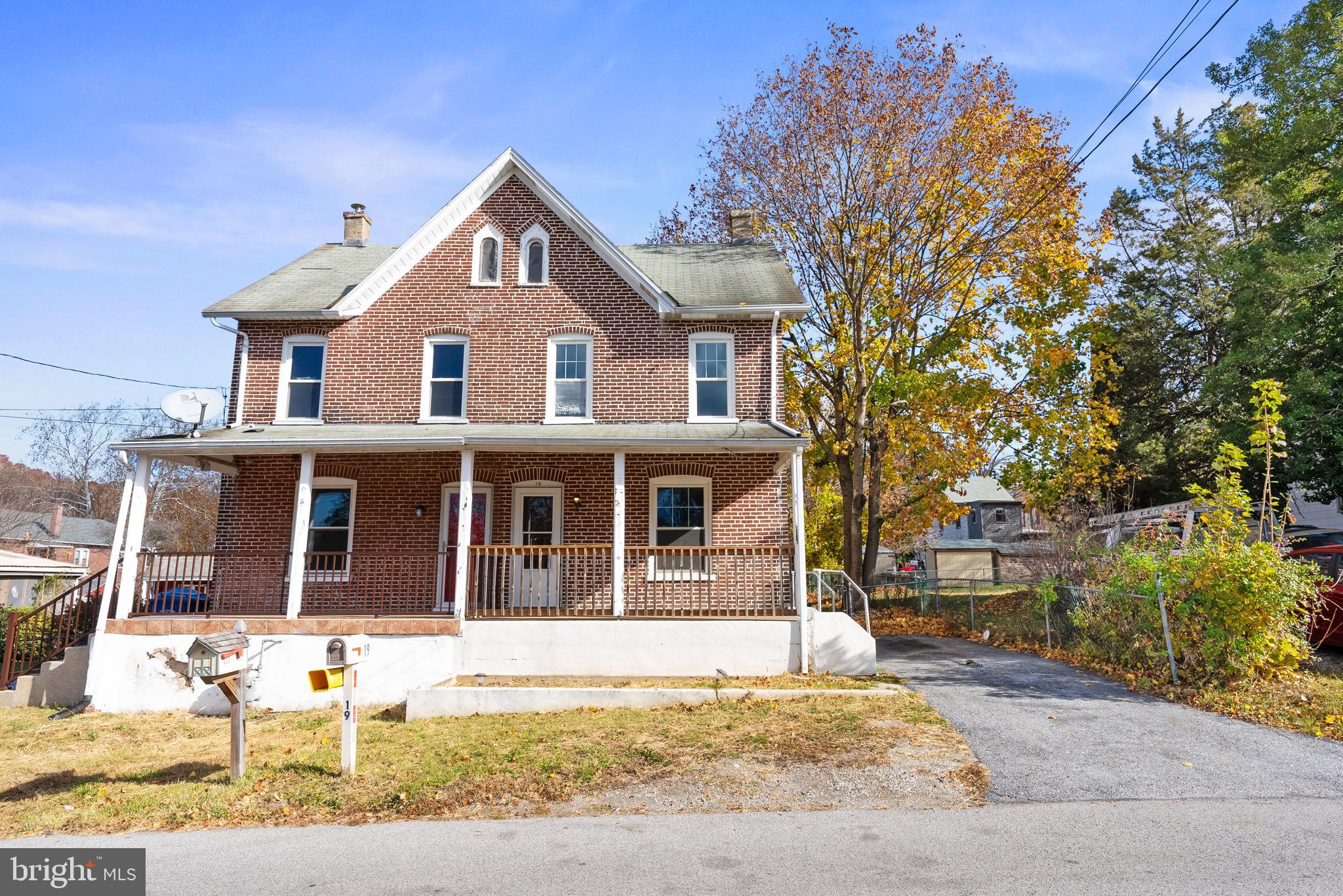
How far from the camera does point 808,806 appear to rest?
7148 millimetres

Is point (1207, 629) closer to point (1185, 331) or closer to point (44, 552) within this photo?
point (1185, 331)

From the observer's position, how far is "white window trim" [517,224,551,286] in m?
15.9

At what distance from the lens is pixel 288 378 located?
15.7 m

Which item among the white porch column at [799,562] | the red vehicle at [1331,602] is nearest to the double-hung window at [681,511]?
the white porch column at [799,562]

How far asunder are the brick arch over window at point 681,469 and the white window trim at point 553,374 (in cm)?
157

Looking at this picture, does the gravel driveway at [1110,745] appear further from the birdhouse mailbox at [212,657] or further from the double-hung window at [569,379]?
the double-hung window at [569,379]

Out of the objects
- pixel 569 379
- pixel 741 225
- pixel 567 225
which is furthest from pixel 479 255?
pixel 741 225

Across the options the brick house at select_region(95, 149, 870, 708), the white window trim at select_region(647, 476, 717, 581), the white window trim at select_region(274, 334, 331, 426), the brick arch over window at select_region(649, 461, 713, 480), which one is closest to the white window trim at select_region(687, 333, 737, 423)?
the brick house at select_region(95, 149, 870, 708)

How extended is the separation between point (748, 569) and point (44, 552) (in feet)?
196

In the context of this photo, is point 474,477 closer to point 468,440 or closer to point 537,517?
point 537,517

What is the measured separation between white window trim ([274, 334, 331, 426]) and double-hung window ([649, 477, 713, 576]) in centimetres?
658

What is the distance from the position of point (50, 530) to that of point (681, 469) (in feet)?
191

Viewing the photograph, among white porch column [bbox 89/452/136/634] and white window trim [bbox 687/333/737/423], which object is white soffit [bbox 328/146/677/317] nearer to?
white window trim [bbox 687/333/737/423]

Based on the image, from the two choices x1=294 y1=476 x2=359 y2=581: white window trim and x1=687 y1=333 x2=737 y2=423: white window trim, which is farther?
x1=687 y1=333 x2=737 y2=423: white window trim
